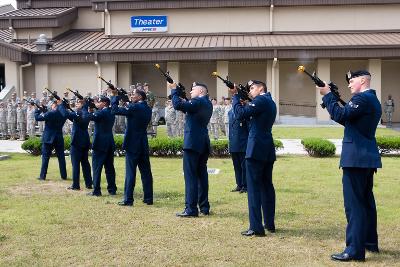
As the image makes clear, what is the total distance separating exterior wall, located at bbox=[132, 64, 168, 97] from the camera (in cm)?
3161

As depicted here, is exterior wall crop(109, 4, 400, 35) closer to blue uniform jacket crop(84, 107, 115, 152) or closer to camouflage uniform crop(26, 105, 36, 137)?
camouflage uniform crop(26, 105, 36, 137)

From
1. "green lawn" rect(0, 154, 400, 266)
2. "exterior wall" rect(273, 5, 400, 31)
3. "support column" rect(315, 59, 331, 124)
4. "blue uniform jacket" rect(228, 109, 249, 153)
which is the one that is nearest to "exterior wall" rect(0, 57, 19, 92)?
"exterior wall" rect(273, 5, 400, 31)

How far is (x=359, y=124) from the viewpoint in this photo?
6.49m

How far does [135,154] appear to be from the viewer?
32.9 ft

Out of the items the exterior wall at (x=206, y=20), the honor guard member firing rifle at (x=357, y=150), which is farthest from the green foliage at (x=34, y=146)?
the exterior wall at (x=206, y=20)

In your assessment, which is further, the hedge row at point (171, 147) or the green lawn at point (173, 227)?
the hedge row at point (171, 147)

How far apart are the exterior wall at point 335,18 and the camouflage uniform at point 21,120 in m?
14.1

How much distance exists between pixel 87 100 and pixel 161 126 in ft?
58.6

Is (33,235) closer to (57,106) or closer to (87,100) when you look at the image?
(87,100)

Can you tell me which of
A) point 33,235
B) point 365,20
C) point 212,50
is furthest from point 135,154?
point 365,20

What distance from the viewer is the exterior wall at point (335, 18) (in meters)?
30.2

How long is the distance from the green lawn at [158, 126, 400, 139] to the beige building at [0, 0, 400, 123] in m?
2.59

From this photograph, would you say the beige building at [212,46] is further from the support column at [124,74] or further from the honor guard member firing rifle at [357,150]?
the honor guard member firing rifle at [357,150]

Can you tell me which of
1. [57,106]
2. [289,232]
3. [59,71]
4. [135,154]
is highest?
[59,71]
